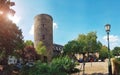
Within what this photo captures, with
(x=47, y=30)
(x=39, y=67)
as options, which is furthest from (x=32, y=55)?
(x=39, y=67)

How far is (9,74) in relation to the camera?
2745 centimetres

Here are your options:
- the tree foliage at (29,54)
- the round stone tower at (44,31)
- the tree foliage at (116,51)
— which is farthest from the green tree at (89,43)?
the tree foliage at (116,51)

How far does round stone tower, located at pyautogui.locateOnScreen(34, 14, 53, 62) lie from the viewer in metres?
55.8

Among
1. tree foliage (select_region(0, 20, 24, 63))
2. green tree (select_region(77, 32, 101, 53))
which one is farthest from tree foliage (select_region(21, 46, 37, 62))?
tree foliage (select_region(0, 20, 24, 63))

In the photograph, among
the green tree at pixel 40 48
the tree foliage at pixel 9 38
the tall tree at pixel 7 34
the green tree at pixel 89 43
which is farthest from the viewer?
the green tree at pixel 40 48

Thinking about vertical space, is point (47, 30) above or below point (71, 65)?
above

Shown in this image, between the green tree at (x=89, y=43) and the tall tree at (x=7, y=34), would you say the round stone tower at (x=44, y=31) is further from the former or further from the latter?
the tall tree at (x=7, y=34)

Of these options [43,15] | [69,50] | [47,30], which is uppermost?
[43,15]

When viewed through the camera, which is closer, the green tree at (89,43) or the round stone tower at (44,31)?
the green tree at (89,43)

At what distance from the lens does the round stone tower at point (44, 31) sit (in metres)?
55.8

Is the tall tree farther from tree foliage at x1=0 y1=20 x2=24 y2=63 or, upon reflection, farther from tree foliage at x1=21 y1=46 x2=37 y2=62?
tree foliage at x1=21 y1=46 x2=37 y2=62

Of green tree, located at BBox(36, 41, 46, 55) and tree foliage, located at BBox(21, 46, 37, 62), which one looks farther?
green tree, located at BBox(36, 41, 46, 55)

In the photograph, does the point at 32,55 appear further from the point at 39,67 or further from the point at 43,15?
the point at 39,67

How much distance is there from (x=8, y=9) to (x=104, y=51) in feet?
181
